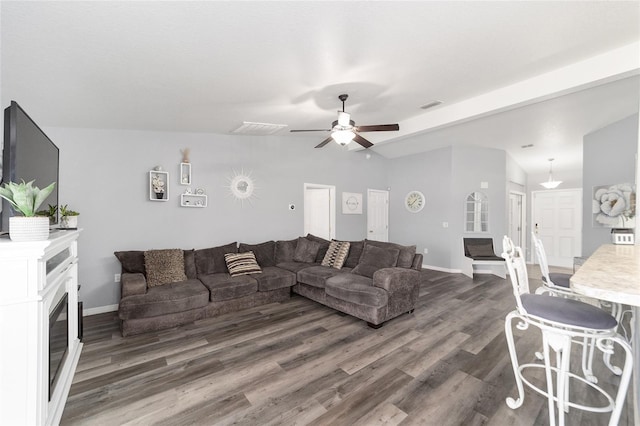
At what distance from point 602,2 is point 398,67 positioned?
4.59 ft

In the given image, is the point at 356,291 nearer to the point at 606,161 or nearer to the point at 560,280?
the point at 560,280

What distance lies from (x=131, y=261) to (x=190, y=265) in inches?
27.6

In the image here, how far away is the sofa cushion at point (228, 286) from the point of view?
341cm

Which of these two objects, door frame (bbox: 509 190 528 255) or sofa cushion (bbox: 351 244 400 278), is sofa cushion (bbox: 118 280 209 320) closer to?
sofa cushion (bbox: 351 244 400 278)

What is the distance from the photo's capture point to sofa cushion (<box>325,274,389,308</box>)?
3094 mm

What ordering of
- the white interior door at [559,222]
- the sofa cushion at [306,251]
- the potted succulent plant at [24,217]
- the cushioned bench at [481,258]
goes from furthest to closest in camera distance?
the white interior door at [559,222] < the cushioned bench at [481,258] < the sofa cushion at [306,251] < the potted succulent plant at [24,217]

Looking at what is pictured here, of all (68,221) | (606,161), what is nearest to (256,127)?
(68,221)

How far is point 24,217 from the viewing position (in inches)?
54.2

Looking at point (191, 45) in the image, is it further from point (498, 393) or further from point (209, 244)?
point (498, 393)

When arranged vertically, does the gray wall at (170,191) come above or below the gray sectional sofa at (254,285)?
above

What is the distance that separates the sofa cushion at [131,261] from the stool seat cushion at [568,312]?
13.3 ft

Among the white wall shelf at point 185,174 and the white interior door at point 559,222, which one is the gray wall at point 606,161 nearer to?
the white interior door at point 559,222

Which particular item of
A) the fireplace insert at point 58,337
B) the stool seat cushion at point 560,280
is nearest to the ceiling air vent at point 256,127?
the fireplace insert at point 58,337

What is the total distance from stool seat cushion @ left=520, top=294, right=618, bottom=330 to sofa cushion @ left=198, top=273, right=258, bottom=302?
2.99 metres
